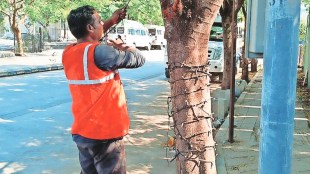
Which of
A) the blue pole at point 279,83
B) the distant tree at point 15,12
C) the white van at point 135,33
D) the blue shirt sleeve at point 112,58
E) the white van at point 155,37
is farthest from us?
the white van at point 155,37

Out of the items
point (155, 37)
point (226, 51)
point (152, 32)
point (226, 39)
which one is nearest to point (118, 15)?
point (226, 51)

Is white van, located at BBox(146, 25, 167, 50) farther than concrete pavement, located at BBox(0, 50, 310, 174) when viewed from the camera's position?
Yes

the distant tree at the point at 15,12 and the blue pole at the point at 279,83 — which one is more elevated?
the distant tree at the point at 15,12

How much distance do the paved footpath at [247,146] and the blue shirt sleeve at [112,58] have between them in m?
2.74

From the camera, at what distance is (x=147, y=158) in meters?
5.87

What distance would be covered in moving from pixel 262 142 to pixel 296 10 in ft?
2.27

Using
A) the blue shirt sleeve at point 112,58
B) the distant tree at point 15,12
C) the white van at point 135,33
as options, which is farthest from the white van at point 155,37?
the blue shirt sleeve at point 112,58

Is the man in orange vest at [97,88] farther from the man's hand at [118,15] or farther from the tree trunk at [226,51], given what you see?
the tree trunk at [226,51]

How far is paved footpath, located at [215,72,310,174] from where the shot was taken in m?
5.19

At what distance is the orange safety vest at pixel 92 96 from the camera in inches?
111

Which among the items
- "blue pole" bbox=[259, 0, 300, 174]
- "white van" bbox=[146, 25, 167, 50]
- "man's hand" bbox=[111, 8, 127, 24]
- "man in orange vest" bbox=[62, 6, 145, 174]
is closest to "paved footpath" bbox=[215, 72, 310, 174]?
"man in orange vest" bbox=[62, 6, 145, 174]

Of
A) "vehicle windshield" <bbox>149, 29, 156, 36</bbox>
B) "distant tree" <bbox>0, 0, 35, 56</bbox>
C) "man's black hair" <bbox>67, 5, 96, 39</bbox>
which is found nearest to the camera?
→ "man's black hair" <bbox>67, 5, 96, 39</bbox>

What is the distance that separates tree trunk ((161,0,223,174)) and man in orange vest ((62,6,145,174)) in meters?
0.53

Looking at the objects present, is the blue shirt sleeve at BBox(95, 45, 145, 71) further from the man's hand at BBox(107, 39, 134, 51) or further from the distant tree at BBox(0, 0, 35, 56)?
the distant tree at BBox(0, 0, 35, 56)
